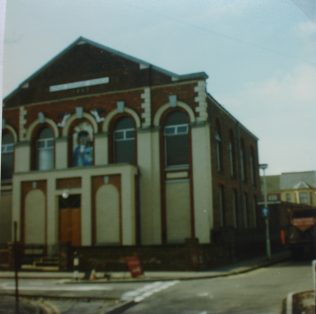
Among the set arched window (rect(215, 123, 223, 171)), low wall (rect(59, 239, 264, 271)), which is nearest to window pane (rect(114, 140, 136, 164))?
arched window (rect(215, 123, 223, 171))

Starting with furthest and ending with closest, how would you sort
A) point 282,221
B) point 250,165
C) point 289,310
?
point 250,165
point 282,221
point 289,310

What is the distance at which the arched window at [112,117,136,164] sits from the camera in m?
18.0

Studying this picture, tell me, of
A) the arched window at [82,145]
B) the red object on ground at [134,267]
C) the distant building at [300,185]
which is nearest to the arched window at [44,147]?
the arched window at [82,145]

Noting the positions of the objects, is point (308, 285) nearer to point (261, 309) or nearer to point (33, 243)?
point (261, 309)

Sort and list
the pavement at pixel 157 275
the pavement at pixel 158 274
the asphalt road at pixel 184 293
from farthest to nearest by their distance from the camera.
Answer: the pavement at pixel 158 274
the pavement at pixel 157 275
the asphalt road at pixel 184 293

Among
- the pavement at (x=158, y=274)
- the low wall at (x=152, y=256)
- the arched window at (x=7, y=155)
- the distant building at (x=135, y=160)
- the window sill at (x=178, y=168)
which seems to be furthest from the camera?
the window sill at (x=178, y=168)

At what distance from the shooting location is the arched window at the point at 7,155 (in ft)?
34.0

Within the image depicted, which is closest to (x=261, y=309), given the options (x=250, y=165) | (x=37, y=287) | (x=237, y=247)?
(x=37, y=287)

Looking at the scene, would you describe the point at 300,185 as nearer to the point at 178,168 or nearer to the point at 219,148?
the point at 178,168

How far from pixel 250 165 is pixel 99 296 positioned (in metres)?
11.6

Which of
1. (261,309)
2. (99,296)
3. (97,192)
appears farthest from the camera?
(97,192)

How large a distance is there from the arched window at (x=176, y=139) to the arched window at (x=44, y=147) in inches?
177

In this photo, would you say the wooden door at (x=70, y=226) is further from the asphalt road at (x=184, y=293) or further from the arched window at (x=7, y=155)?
the arched window at (x=7, y=155)

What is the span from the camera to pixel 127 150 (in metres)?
18.1
